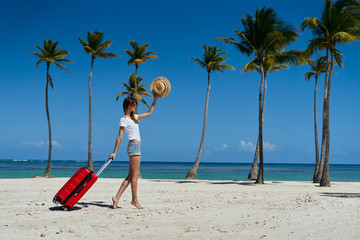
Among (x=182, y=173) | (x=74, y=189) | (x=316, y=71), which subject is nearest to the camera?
(x=74, y=189)

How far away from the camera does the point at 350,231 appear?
5055mm

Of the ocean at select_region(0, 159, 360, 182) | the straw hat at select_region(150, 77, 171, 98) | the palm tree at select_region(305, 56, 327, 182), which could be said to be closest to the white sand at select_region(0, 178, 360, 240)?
the straw hat at select_region(150, 77, 171, 98)

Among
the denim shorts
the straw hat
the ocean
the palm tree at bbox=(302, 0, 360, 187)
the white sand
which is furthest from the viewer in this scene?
the ocean

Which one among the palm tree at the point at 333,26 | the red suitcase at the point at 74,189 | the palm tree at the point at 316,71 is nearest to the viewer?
the red suitcase at the point at 74,189

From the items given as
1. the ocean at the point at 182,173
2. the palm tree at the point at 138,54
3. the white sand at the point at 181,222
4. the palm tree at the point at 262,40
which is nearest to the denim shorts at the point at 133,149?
the white sand at the point at 181,222

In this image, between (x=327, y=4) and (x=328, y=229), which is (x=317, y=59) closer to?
(x=327, y=4)

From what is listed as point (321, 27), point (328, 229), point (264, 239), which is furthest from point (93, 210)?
point (321, 27)

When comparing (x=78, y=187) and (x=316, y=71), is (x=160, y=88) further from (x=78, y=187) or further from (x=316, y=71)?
(x=316, y=71)

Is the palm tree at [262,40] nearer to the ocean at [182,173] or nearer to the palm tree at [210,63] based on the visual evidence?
the palm tree at [210,63]

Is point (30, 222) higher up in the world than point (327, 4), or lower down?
lower down

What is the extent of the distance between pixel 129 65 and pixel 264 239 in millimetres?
21898


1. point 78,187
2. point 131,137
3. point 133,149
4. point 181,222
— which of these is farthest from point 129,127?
point 181,222

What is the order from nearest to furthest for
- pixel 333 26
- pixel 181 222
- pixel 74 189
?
pixel 181 222 < pixel 74 189 < pixel 333 26

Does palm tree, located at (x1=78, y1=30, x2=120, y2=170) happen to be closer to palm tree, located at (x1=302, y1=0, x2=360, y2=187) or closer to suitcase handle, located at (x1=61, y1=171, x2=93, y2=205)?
palm tree, located at (x1=302, y1=0, x2=360, y2=187)
